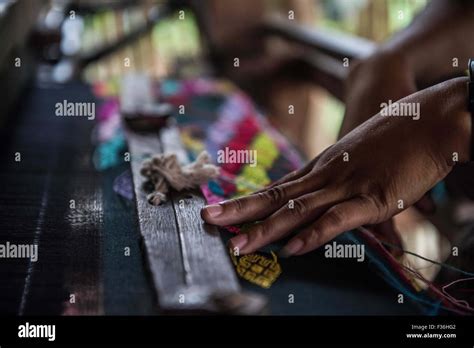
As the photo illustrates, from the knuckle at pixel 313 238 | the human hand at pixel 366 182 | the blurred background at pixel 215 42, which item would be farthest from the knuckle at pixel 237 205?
the blurred background at pixel 215 42

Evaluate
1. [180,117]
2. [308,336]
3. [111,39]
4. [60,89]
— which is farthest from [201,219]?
[111,39]

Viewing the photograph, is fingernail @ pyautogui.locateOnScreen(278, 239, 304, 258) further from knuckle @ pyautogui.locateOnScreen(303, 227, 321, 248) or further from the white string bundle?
the white string bundle

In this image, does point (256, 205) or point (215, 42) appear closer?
point (256, 205)

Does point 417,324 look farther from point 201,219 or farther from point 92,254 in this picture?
point 92,254

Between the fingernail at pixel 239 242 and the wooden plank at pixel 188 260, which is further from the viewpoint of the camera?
the fingernail at pixel 239 242

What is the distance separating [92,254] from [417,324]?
1.59 feet

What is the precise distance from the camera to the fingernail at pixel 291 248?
92 centimetres

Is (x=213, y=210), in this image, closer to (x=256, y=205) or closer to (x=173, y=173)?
(x=256, y=205)

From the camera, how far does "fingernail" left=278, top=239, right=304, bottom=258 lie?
0.92m

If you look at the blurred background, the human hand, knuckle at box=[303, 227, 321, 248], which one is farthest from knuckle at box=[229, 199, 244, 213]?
the blurred background

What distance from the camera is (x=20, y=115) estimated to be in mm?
1800

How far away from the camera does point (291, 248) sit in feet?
3.04

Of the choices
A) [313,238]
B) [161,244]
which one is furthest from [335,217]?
[161,244]

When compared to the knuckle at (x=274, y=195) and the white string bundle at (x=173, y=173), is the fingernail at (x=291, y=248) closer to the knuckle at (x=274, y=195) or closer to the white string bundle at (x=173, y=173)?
the knuckle at (x=274, y=195)
